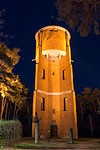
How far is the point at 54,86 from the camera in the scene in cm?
2370

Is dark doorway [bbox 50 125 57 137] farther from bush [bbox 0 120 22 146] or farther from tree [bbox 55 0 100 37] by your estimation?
tree [bbox 55 0 100 37]

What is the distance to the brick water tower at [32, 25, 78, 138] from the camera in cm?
2091

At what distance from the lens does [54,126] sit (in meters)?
21.5

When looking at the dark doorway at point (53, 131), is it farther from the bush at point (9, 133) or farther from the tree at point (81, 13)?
the tree at point (81, 13)

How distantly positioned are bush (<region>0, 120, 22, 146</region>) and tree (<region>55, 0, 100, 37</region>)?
601cm

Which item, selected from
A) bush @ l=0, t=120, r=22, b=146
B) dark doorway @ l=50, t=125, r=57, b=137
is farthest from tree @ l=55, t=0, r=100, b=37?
dark doorway @ l=50, t=125, r=57, b=137

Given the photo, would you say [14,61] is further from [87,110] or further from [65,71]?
[87,110]

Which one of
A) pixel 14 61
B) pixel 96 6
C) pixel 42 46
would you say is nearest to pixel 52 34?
pixel 42 46

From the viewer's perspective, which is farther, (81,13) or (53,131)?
(53,131)

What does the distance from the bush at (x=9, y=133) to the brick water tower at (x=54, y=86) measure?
12214mm

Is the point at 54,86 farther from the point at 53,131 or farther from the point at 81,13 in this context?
the point at 81,13

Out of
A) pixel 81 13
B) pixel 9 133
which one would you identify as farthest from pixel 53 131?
pixel 81 13

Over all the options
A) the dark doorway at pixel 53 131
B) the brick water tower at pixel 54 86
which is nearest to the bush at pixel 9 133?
the brick water tower at pixel 54 86

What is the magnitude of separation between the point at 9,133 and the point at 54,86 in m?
16.2
